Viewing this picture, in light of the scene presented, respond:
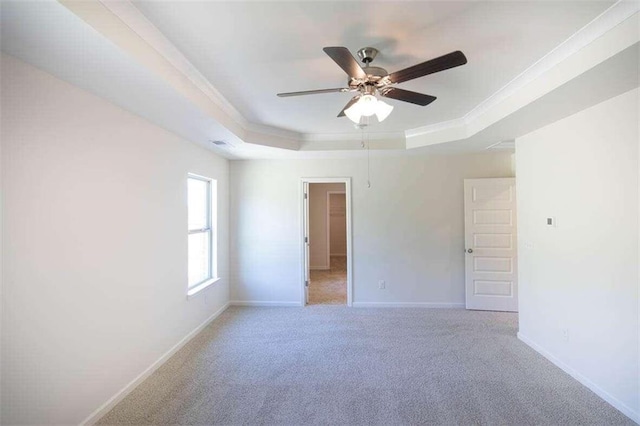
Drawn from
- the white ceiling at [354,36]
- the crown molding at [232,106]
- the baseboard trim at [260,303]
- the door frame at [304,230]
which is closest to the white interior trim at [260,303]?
the baseboard trim at [260,303]

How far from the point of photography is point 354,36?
1.82 metres

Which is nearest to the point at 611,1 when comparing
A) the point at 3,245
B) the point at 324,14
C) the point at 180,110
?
the point at 324,14

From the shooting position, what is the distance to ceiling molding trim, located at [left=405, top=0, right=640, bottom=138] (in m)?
1.57

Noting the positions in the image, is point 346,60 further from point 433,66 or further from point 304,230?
point 304,230

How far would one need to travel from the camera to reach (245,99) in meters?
2.82

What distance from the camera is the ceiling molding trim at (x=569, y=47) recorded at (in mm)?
1568

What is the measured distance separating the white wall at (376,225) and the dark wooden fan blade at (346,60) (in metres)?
2.80

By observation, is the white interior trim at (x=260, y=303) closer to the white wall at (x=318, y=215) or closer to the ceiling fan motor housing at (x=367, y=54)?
the white wall at (x=318, y=215)

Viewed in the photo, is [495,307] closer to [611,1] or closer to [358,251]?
[358,251]

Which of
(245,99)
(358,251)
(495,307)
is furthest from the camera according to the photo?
(358,251)

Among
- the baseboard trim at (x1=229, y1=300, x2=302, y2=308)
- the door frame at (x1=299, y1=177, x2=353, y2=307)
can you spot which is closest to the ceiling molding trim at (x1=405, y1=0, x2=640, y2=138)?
the door frame at (x1=299, y1=177, x2=353, y2=307)

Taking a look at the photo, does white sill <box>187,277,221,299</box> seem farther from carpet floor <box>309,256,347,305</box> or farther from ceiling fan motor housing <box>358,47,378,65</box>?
ceiling fan motor housing <box>358,47,378,65</box>

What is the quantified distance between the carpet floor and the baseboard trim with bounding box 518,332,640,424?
2.49 meters

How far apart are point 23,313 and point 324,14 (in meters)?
2.39
